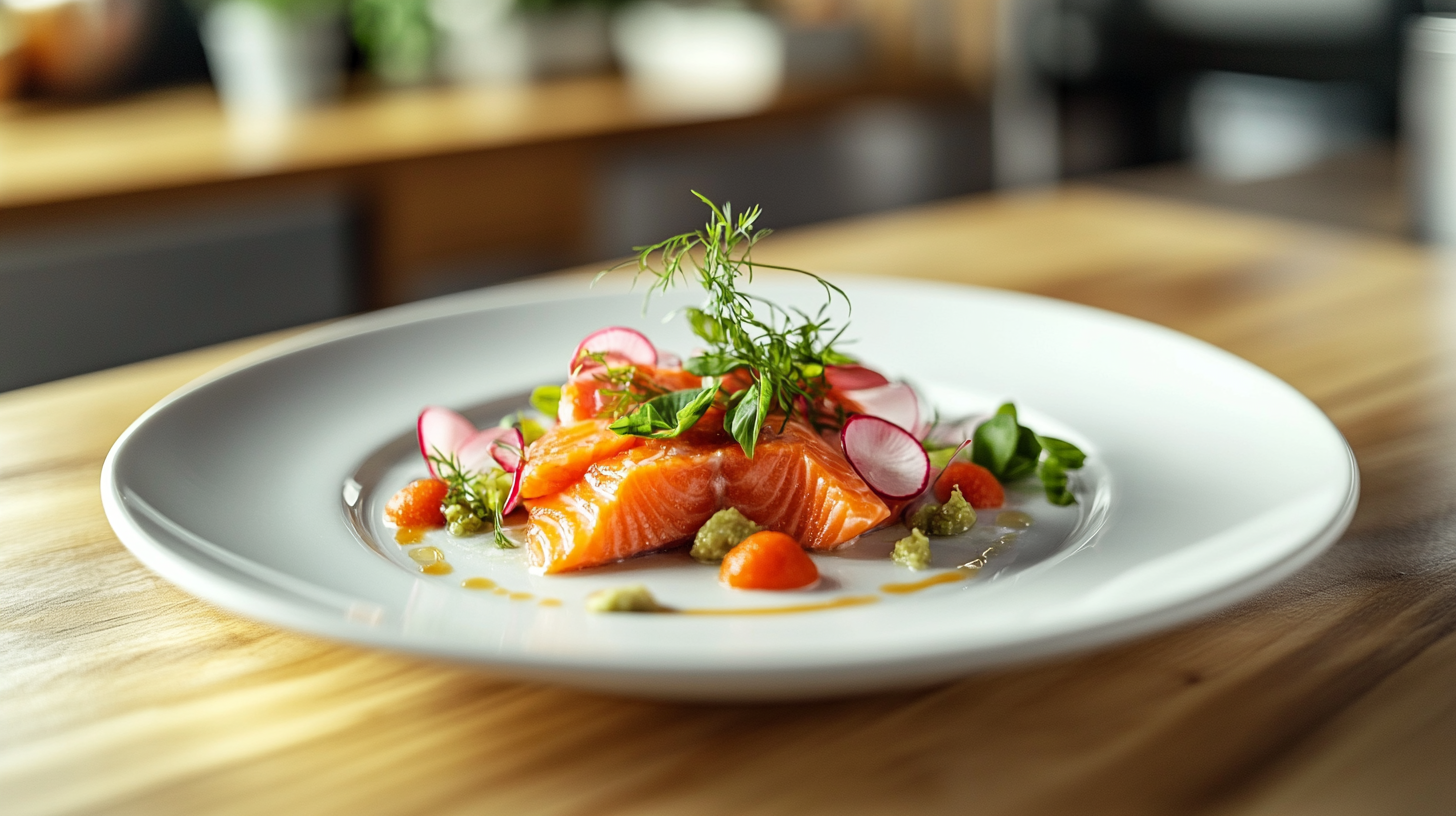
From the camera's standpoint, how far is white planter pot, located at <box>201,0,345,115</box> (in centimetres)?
351

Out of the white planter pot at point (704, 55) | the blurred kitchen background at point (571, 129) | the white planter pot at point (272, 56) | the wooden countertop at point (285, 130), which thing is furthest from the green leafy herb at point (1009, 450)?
the white planter pot at point (272, 56)

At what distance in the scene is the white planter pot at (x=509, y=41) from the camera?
3.96m

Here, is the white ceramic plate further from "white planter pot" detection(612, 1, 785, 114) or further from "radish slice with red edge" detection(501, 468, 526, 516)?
"white planter pot" detection(612, 1, 785, 114)

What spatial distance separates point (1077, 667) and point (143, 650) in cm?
64

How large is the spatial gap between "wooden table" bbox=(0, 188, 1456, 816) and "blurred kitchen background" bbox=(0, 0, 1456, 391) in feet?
5.30

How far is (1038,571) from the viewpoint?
89 cm

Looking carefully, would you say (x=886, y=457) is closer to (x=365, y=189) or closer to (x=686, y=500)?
(x=686, y=500)

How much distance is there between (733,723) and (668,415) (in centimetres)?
32

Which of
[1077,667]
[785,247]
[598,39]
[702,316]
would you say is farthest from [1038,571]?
[598,39]

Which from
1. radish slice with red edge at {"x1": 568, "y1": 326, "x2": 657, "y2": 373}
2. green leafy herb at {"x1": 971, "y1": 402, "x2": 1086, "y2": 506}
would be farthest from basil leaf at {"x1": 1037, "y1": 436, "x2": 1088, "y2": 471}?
radish slice with red edge at {"x1": 568, "y1": 326, "x2": 657, "y2": 373}

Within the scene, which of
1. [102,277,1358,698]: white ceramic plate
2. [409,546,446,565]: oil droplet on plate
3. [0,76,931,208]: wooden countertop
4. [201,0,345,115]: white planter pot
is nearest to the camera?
[102,277,1358,698]: white ceramic plate

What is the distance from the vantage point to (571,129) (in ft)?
10.9

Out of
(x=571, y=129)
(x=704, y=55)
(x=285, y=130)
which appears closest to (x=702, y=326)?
(x=571, y=129)

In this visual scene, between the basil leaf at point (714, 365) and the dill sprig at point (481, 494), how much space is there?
19 cm
